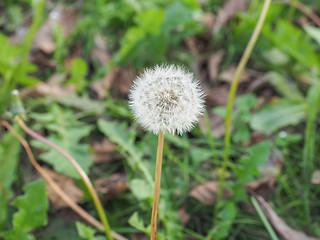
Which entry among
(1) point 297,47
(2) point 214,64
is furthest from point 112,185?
(1) point 297,47

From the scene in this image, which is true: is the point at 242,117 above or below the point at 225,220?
above

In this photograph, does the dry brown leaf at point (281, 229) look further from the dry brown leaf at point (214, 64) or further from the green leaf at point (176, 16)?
the green leaf at point (176, 16)

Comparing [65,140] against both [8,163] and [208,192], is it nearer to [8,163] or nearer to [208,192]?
[8,163]

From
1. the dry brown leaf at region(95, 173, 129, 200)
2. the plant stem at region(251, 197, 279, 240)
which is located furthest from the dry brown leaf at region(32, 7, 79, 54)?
the plant stem at region(251, 197, 279, 240)

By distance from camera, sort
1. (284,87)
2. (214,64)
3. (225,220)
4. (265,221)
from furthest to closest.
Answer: (214,64)
(284,87)
(225,220)
(265,221)

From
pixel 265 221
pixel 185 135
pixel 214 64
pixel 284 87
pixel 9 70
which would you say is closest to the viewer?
pixel 265 221

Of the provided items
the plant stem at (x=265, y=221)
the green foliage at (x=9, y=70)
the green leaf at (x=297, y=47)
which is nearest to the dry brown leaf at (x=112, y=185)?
the plant stem at (x=265, y=221)
